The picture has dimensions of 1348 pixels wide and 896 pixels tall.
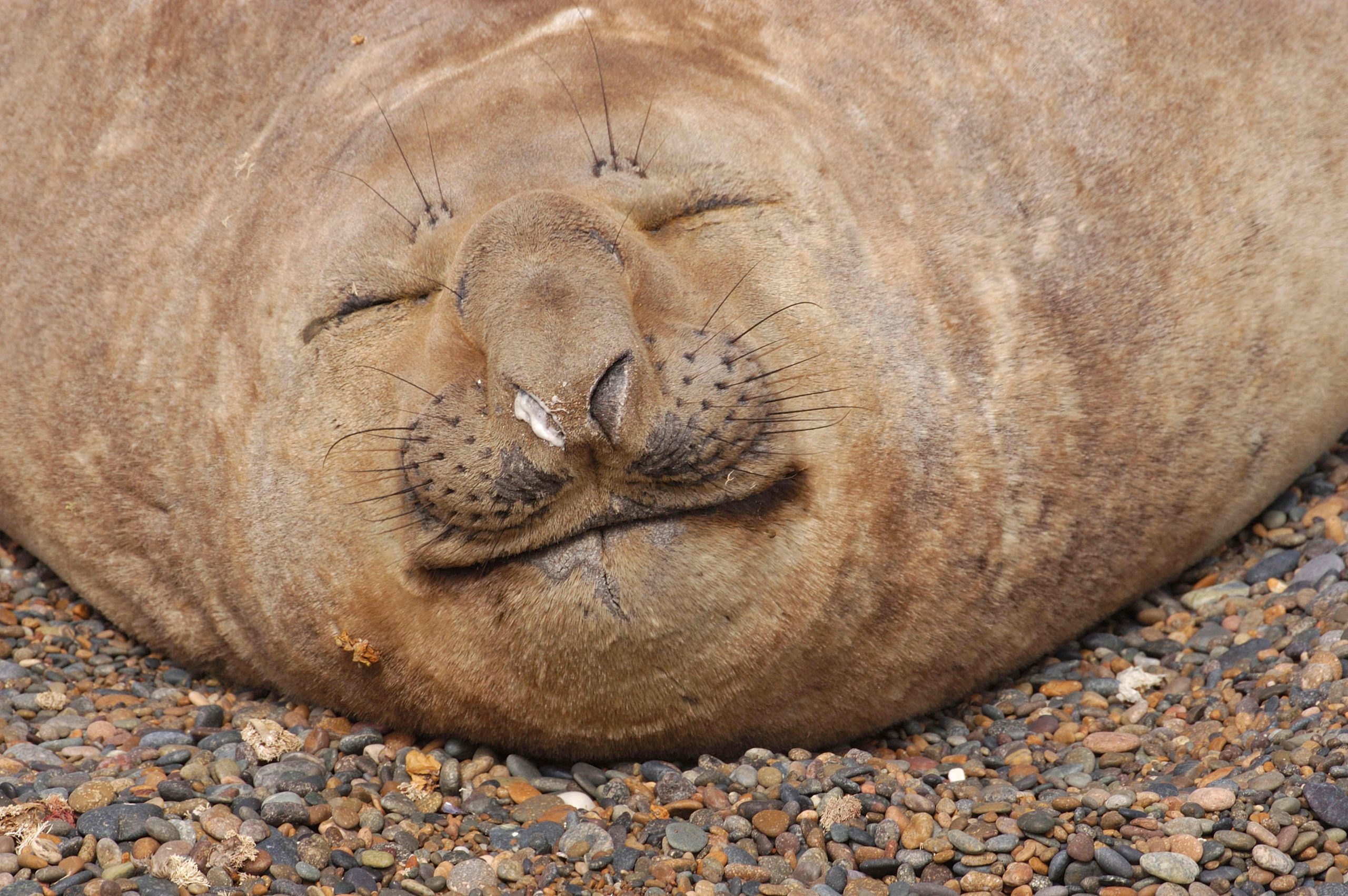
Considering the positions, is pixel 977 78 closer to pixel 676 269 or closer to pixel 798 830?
pixel 676 269

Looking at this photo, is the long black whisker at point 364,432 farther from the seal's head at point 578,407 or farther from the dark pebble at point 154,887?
the dark pebble at point 154,887

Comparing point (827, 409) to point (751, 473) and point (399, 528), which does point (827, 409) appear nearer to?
point (751, 473)

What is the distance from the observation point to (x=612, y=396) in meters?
2.73

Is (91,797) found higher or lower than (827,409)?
lower

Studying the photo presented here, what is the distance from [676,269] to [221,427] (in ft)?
4.08

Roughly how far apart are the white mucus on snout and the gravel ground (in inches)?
36.3

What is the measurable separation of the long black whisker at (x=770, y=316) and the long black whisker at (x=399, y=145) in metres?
0.75

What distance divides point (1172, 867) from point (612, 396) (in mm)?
1409

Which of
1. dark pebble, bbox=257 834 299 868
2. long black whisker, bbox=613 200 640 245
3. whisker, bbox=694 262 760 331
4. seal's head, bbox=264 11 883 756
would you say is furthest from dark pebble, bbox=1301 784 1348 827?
dark pebble, bbox=257 834 299 868

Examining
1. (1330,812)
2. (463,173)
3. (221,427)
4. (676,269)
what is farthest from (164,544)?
(1330,812)

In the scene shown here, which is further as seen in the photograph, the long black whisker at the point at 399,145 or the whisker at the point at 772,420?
the long black whisker at the point at 399,145

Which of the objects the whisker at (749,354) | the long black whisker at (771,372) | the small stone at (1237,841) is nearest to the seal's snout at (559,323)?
the whisker at (749,354)

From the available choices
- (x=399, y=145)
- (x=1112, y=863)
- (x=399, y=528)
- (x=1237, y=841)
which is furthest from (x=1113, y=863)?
(x=399, y=145)

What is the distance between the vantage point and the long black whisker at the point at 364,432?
313 centimetres
